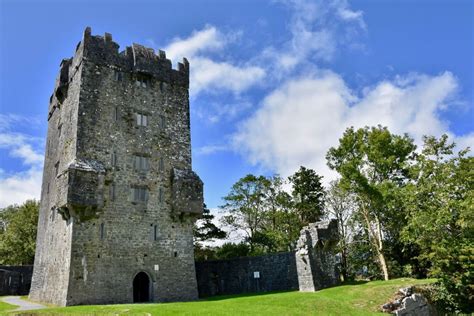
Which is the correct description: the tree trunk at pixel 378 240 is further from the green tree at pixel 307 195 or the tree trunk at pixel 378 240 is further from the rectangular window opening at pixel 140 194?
the rectangular window opening at pixel 140 194

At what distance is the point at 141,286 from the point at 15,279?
15590 mm

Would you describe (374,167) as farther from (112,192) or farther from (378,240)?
(112,192)

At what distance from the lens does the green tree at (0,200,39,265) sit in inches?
1695

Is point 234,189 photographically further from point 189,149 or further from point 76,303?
point 76,303

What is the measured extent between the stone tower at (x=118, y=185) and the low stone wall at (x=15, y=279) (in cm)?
684

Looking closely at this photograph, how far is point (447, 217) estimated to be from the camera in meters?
22.5

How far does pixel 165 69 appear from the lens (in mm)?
29578

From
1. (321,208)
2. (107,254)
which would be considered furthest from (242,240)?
(107,254)

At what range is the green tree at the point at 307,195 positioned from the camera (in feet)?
128

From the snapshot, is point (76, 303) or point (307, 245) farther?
point (307, 245)

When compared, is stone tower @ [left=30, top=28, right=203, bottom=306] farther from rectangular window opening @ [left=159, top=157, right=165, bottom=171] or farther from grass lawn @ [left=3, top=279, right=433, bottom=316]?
grass lawn @ [left=3, top=279, right=433, bottom=316]

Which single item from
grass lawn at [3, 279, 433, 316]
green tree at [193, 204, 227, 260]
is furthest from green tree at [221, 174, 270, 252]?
grass lawn at [3, 279, 433, 316]

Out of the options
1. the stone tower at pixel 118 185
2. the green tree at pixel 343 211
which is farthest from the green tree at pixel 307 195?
the stone tower at pixel 118 185

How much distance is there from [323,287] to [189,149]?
43.0ft
